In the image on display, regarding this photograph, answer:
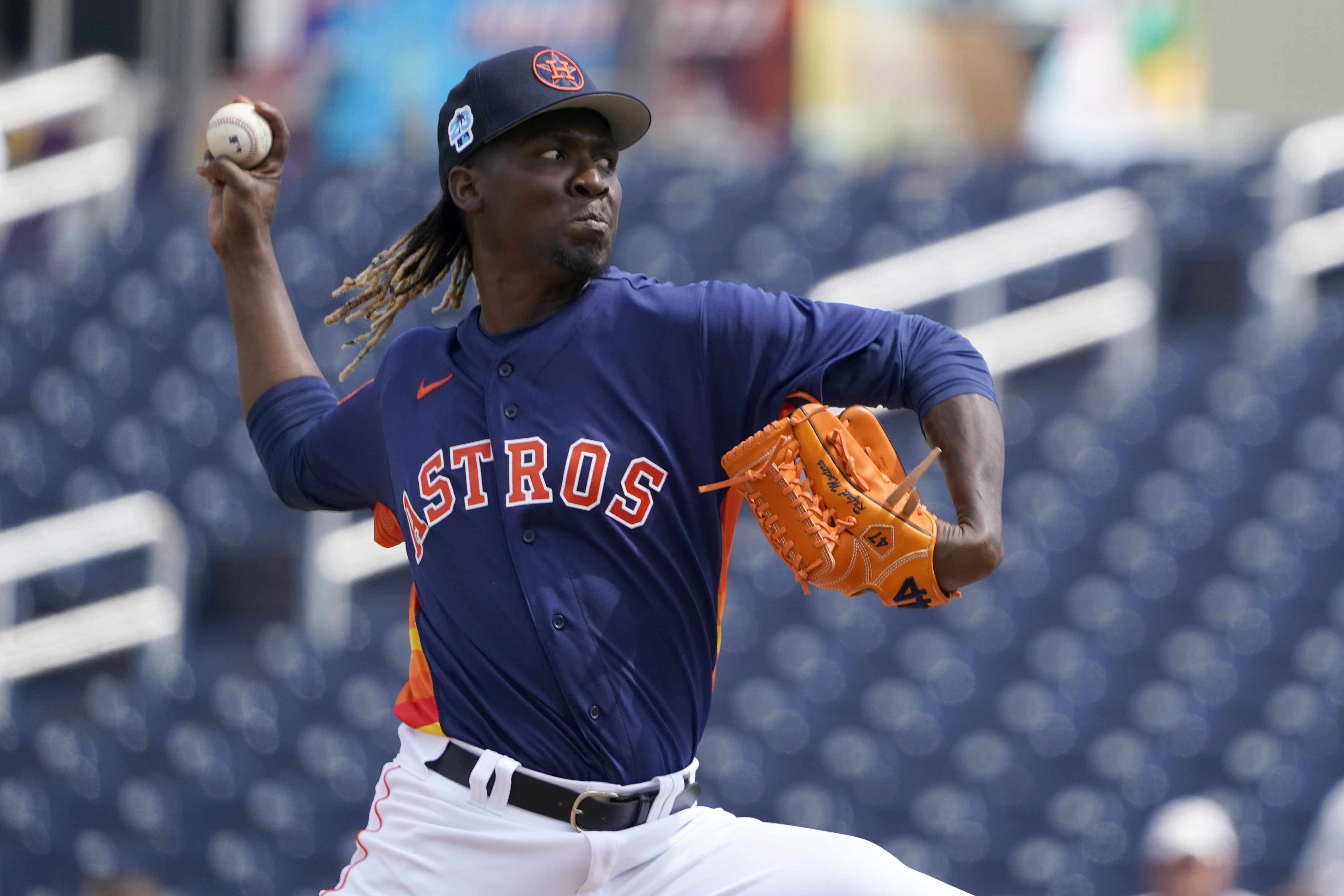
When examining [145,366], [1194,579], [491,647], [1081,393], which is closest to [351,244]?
[145,366]

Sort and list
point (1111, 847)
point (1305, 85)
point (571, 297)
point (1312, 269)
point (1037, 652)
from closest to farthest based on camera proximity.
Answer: point (571, 297)
point (1111, 847)
point (1037, 652)
point (1312, 269)
point (1305, 85)

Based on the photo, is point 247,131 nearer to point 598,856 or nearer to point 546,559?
point 546,559

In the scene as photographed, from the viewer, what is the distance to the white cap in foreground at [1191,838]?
485 cm

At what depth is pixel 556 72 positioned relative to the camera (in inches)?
93.7

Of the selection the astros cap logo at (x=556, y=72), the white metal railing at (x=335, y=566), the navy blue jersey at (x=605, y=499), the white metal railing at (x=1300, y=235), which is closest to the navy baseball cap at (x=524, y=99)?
the astros cap logo at (x=556, y=72)

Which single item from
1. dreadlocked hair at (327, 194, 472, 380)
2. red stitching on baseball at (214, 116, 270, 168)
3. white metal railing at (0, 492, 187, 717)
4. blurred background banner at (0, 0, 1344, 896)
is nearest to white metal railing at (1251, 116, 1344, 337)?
blurred background banner at (0, 0, 1344, 896)

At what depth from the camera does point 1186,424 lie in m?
7.82

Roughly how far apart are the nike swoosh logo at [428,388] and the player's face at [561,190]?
0.23 metres

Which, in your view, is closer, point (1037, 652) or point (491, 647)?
point (491, 647)

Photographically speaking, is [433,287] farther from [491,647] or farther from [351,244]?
[351,244]

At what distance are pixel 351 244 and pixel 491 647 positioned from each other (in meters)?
6.84

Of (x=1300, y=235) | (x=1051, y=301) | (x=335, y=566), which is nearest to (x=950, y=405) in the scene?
(x=335, y=566)

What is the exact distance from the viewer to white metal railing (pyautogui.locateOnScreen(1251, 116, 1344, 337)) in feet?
27.4

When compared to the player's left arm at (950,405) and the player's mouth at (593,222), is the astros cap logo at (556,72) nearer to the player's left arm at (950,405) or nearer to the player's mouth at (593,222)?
the player's mouth at (593,222)
